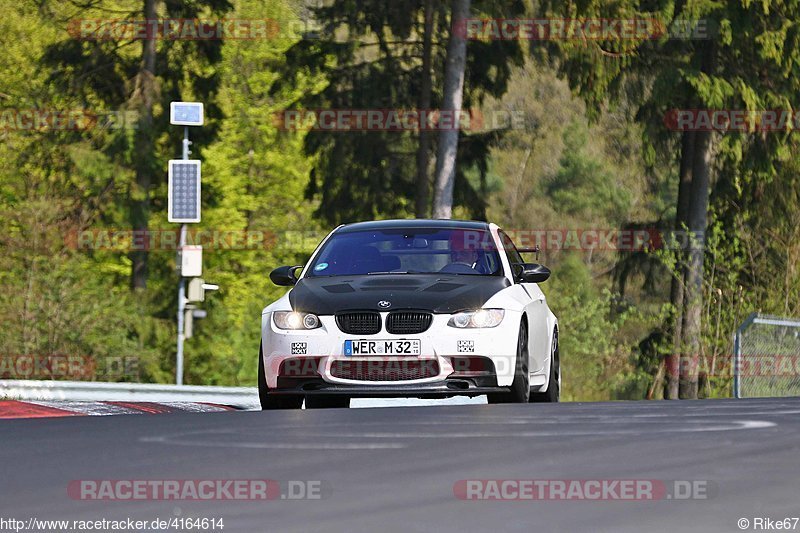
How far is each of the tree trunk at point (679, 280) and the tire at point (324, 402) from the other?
56.8 feet

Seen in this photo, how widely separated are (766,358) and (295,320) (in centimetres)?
1116

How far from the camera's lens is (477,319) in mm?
13016

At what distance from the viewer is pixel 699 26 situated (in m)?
33.2

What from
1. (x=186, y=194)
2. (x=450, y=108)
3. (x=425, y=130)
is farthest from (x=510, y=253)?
(x=425, y=130)

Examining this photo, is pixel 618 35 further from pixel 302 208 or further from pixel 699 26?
pixel 302 208

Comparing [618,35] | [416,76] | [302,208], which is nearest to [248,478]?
[618,35]

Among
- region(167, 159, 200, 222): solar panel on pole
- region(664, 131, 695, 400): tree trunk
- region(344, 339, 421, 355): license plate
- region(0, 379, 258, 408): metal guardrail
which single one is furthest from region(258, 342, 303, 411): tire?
region(167, 159, 200, 222): solar panel on pole

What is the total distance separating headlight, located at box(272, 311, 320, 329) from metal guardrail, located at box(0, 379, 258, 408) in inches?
87.8

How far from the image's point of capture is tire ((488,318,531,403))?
13242mm

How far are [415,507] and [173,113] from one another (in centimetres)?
2352

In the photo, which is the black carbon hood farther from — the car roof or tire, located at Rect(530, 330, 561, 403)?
tire, located at Rect(530, 330, 561, 403)

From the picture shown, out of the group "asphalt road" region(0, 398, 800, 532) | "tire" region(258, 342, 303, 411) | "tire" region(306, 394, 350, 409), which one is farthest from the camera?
"tire" region(306, 394, 350, 409)

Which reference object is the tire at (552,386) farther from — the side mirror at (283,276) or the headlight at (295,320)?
the headlight at (295,320)

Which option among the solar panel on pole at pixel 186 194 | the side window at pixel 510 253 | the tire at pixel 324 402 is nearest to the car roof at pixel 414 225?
the side window at pixel 510 253
